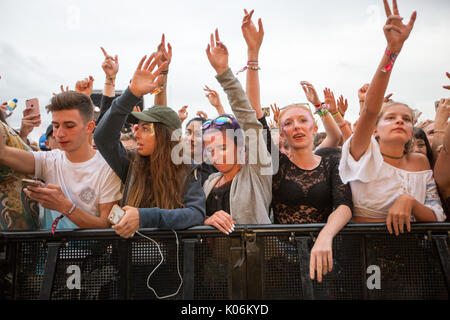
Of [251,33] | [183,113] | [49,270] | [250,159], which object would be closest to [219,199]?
[250,159]

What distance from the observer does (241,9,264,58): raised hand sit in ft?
7.88

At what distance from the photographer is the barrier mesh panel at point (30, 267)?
1600 mm

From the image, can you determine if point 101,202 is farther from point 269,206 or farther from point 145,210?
point 269,206

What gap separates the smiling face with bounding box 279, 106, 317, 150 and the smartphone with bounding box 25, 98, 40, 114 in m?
2.33

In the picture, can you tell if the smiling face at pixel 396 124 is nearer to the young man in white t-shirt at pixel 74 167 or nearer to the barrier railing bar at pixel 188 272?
the barrier railing bar at pixel 188 272

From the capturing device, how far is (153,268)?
5.31 feet

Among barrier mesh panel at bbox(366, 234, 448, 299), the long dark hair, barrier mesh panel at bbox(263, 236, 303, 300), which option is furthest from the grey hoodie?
barrier mesh panel at bbox(366, 234, 448, 299)

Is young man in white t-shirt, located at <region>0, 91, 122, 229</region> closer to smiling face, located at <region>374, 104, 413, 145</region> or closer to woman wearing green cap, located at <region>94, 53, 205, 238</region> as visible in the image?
woman wearing green cap, located at <region>94, 53, 205, 238</region>

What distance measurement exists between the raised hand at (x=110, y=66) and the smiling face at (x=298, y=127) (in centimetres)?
164

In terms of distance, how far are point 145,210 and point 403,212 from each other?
129 centimetres

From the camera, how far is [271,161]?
7.36 feet

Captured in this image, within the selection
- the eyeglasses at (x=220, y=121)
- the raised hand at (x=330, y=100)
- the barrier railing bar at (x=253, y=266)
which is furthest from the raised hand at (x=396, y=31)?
the raised hand at (x=330, y=100)
